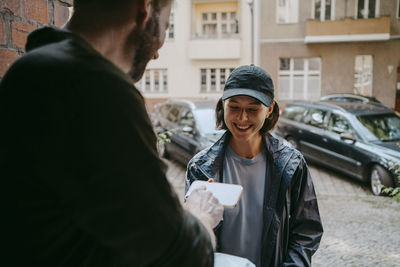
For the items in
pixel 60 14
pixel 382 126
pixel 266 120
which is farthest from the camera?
pixel 382 126

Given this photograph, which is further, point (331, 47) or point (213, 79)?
point (213, 79)

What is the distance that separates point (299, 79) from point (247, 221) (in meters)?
19.7

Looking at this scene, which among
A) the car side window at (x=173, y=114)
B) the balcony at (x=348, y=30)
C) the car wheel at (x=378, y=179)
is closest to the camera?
the car wheel at (x=378, y=179)

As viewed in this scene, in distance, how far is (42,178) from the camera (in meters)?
0.83

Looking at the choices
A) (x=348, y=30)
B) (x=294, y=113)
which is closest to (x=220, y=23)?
(x=348, y=30)

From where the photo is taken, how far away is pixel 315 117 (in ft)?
31.8

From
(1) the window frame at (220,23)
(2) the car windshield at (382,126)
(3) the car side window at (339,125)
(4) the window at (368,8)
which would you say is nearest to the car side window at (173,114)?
(3) the car side window at (339,125)

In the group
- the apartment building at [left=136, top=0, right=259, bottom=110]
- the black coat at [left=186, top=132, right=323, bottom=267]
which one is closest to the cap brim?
the black coat at [left=186, top=132, right=323, bottom=267]

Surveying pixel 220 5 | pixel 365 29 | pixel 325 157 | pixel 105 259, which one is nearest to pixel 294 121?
pixel 325 157

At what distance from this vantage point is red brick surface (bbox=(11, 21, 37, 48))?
167cm

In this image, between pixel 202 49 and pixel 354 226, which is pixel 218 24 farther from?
pixel 354 226

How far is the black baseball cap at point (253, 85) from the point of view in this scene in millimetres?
2244

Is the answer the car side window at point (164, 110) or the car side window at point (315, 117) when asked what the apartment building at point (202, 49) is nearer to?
the car side window at point (164, 110)

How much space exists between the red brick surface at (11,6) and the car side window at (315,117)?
8.51 meters
